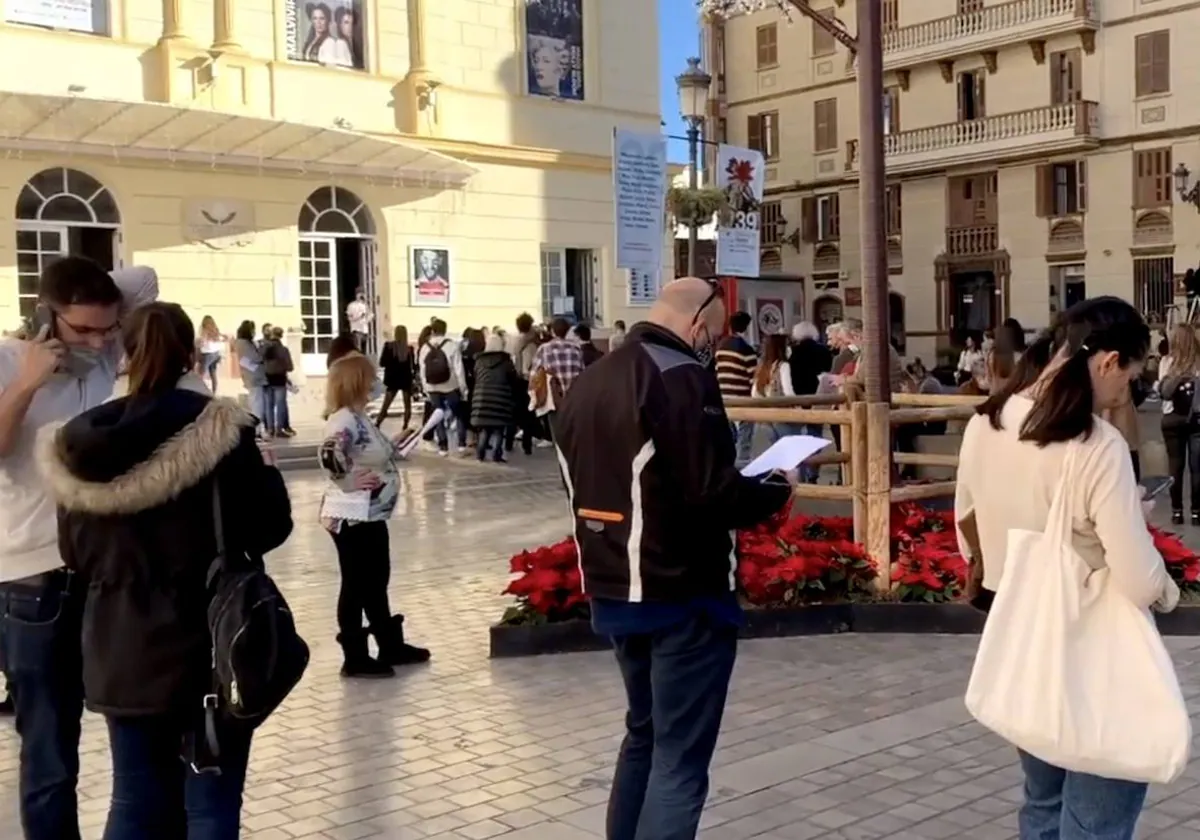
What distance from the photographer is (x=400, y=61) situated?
78.3 ft

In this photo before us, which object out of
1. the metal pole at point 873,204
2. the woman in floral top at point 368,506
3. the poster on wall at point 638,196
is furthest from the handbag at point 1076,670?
the poster on wall at point 638,196

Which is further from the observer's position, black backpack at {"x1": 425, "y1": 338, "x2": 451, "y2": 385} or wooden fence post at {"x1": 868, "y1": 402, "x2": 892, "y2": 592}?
black backpack at {"x1": 425, "y1": 338, "x2": 451, "y2": 385}

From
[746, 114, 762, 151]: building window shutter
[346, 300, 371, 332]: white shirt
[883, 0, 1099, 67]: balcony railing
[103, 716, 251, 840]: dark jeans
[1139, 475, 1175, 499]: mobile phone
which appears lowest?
[103, 716, 251, 840]: dark jeans

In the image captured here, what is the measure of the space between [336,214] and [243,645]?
2113 cm

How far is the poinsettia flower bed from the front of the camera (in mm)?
7305

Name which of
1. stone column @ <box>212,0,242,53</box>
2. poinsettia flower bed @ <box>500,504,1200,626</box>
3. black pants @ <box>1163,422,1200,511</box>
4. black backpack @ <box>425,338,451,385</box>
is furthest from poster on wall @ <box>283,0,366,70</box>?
poinsettia flower bed @ <box>500,504,1200,626</box>

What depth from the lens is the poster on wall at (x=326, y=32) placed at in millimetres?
22703

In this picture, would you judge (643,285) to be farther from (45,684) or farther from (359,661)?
(45,684)

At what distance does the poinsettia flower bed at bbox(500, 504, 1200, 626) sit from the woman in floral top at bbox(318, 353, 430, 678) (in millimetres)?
766

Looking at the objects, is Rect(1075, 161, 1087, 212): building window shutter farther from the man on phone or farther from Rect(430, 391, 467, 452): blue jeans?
the man on phone

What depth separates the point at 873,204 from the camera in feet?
27.1

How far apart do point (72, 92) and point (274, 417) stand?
561 cm

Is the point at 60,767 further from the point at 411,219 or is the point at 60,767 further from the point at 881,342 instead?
the point at 411,219

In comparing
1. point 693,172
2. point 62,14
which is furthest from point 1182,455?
point 62,14
